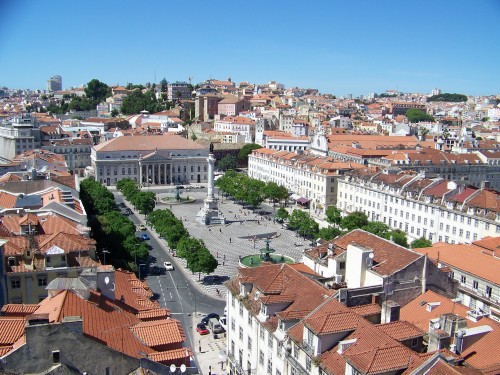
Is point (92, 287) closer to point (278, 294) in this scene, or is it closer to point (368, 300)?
point (278, 294)

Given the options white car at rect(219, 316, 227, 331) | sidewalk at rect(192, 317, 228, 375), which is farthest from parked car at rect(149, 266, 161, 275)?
white car at rect(219, 316, 227, 331)

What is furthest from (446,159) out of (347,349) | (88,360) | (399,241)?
(88,360)

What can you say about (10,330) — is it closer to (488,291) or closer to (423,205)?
(488,291)

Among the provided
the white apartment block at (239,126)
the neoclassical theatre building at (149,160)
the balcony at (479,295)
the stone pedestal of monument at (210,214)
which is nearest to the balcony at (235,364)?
the balcony at (479,295)

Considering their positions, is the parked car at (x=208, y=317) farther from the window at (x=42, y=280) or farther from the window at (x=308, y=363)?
the window at (x=308, y=363)

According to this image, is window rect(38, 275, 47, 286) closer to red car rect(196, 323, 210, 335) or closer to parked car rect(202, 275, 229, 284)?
red car rect(196, 323, 210, 335)

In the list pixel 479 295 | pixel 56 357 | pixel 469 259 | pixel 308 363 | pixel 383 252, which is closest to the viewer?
pixel 56 357

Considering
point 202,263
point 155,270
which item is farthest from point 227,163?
point 202,263
